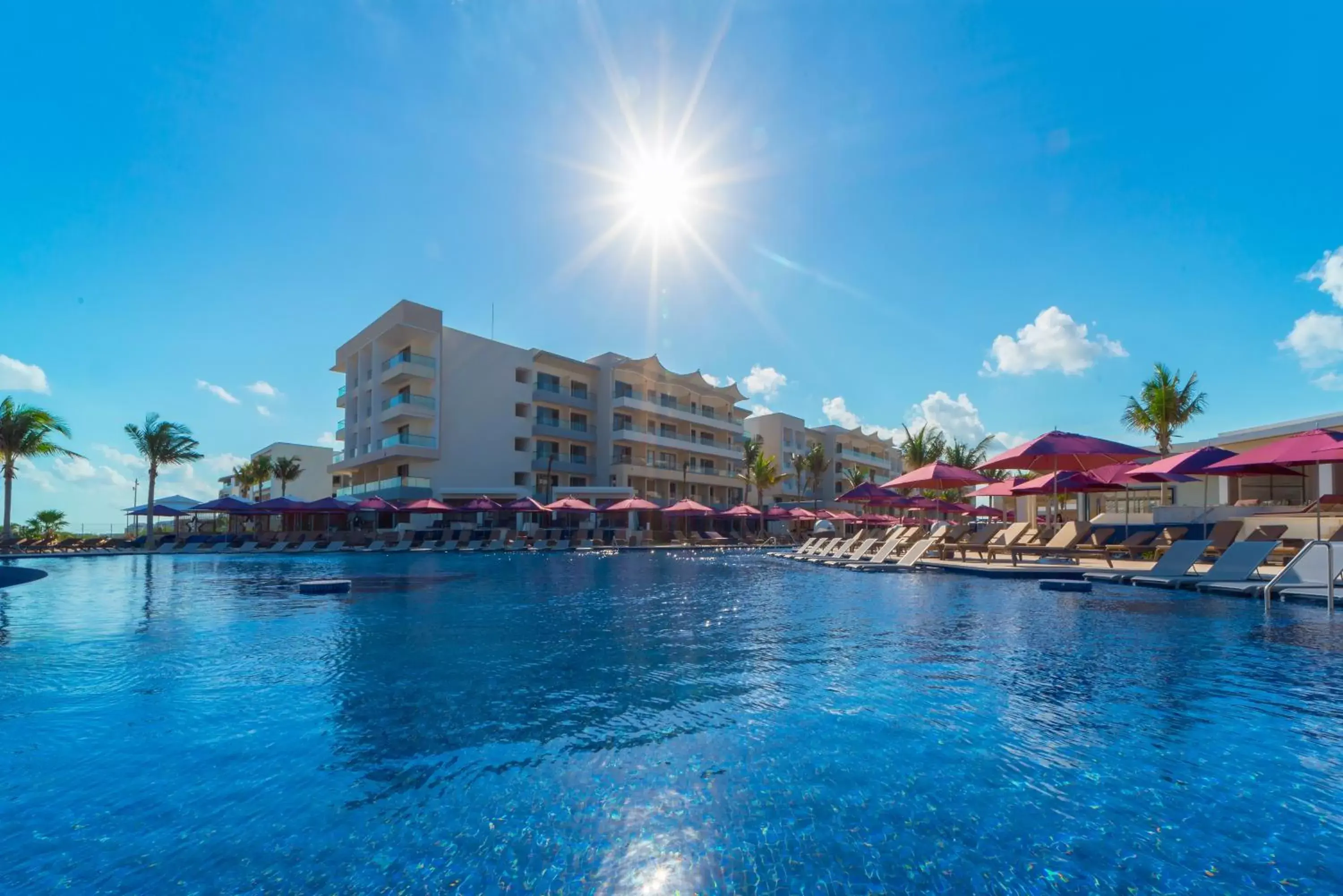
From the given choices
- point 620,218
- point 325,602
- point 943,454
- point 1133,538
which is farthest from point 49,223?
point 943,454

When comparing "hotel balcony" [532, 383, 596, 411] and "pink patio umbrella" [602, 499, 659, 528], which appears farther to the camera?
"hotel balcony" [532, 383, 596, 411]

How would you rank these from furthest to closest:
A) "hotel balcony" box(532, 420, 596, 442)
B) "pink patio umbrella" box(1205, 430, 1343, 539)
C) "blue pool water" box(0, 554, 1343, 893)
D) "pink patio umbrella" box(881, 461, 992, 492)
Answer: "hotel balcony" box(532, 420, 596, 442), "pink patio umbrella" box(881, 461, 992, 492), "pink patio umbrella" box(1205, 430, 1343, 539), "blue pool water" box(0, 554, 1343, 893)

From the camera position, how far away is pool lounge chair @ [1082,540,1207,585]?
11.5 metres

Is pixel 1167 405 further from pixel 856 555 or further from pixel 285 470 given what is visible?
pixel 285 470

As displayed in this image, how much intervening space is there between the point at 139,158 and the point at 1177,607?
22467mm

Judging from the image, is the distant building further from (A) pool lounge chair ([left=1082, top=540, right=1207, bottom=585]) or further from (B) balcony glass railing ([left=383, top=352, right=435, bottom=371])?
(A) pool lounge chair ([left=1082, top=540, right=1207, bottom=585])

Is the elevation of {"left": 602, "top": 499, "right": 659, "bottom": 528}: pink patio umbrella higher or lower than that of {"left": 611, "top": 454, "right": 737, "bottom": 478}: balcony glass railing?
lower

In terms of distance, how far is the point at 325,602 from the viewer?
11039mm

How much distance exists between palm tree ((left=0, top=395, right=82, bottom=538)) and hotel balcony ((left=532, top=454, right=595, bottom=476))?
2305 cm

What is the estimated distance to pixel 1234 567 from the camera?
10898 mm

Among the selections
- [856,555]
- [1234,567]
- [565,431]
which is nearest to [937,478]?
[856,555]

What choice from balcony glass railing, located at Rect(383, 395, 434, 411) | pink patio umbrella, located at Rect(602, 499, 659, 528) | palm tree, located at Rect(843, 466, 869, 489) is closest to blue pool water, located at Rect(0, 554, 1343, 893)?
pink patio umbrella, located at Rect(602, 499, 659, 528)

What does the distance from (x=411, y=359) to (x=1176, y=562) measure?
116ft

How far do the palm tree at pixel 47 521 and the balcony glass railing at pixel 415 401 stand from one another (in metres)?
26.4
